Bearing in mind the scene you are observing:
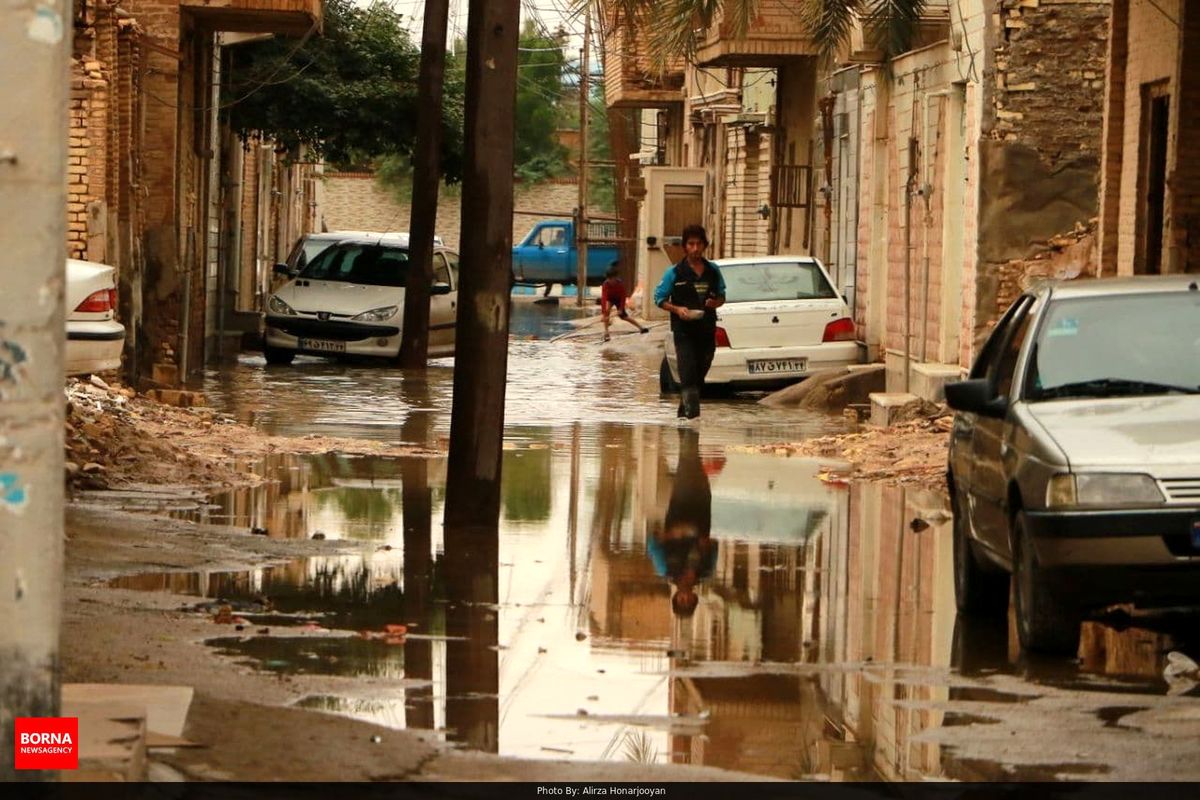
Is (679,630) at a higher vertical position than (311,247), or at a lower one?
lower

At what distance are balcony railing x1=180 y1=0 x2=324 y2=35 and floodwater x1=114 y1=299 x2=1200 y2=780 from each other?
11.0 metres

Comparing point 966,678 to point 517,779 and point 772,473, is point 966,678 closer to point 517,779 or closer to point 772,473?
point 517,779

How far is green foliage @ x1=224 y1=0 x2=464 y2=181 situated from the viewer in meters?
35.7

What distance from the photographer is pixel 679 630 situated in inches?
385

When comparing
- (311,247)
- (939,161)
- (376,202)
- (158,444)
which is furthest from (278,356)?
(376,202)

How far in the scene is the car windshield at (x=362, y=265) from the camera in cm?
3195

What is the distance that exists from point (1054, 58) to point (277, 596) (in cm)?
1458

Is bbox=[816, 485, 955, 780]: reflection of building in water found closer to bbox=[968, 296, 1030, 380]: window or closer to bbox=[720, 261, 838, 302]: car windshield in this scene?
bbox=[968, 296, 1030, 380]: window

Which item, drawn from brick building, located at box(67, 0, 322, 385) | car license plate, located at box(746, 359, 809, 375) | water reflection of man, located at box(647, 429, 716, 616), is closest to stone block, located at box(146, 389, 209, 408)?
brick building, located at box(67, 0, 322, 385)

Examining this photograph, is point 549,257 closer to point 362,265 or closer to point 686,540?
point 362,265

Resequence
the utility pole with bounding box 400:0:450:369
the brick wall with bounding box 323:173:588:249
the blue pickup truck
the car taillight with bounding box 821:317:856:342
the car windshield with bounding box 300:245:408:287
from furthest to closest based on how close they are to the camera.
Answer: the brick wall with bounding box 323:173:588:249 → the blue pickup truck → the car windshield with bounding box 300:245:408:287 → the utility pole with bounding box 400:0:450:369 → the car taillight with bounding box 821:317:856:342

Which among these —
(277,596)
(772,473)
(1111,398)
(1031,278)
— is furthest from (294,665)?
(1031,278)

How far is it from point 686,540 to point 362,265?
20.1 meters

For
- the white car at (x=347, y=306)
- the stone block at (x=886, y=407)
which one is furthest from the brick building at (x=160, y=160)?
the stone block at (x=886, y=407)
